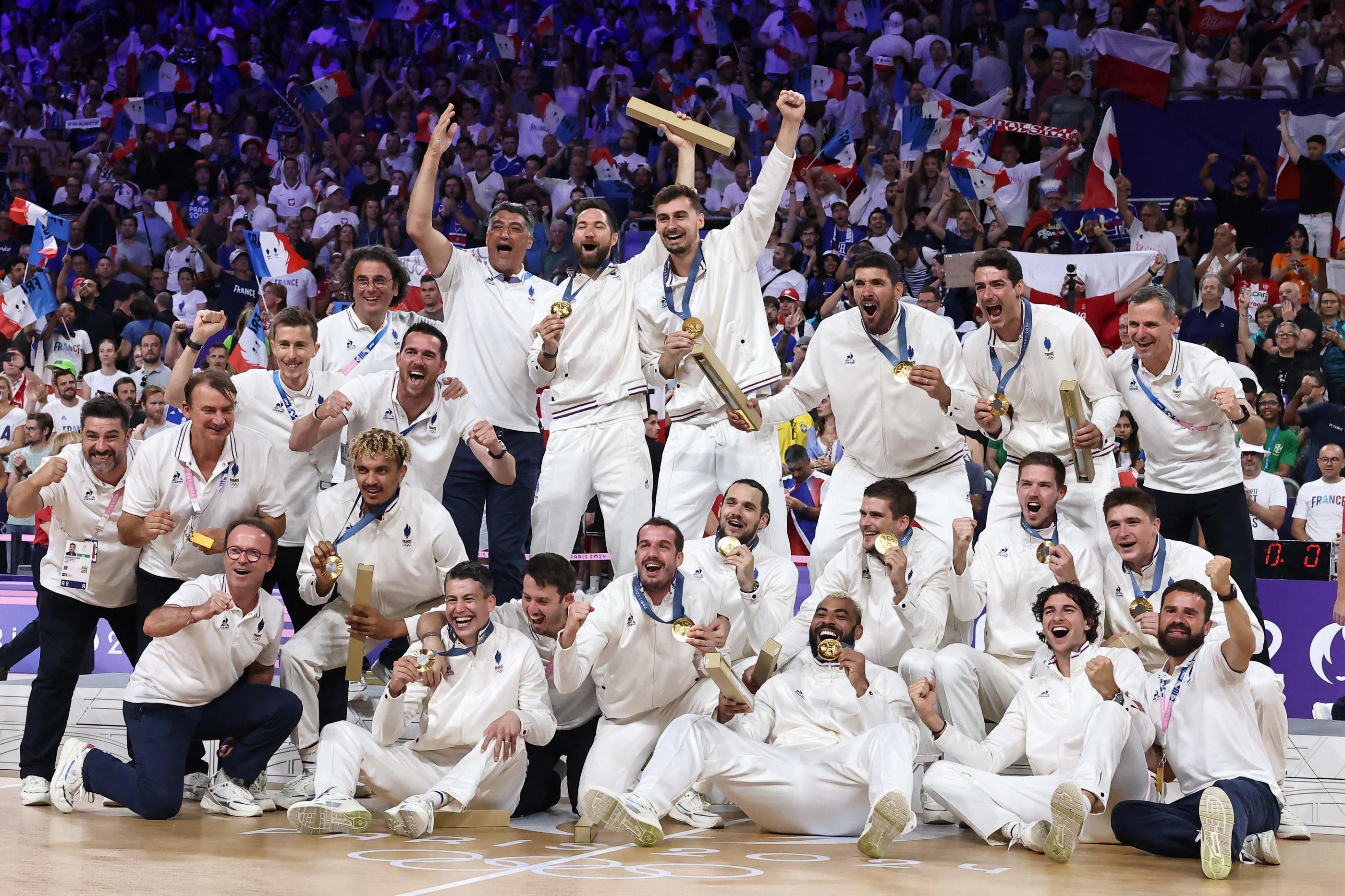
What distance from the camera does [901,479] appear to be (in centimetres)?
842

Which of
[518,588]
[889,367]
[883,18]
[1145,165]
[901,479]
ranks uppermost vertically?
[883,18]

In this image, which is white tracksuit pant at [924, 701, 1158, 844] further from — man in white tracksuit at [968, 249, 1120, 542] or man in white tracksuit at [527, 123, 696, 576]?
man in white tracksuit at [527, 123, 696, 576]

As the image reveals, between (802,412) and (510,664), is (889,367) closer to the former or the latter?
(802,412)

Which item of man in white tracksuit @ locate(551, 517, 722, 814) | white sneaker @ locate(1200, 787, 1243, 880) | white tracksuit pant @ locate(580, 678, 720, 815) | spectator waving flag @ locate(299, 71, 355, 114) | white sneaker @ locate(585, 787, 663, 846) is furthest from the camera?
spectator waving flag @ locate(299, 71, 355, 114)

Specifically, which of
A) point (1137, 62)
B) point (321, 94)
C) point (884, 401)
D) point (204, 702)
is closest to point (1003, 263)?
point (884, 401)

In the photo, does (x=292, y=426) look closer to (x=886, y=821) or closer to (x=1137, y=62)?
(x=886, y=821)

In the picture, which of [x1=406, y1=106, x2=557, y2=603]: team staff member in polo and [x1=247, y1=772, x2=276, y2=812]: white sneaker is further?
[x1=406, y1=106, x2=557, y2=603]: team staff member in polo

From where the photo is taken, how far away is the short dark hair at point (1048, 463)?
312 inches

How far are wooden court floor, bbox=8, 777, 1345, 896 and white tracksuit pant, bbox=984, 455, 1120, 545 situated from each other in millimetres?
1898

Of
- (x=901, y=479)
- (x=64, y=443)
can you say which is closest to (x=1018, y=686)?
(x=901, y=479)

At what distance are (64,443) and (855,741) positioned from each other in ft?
21.2

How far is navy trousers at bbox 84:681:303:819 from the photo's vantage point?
7305 millimetres

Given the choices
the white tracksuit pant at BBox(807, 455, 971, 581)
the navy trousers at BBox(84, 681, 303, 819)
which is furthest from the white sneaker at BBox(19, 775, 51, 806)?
the white tracksuit pant at BBox(807, 455, 971, 581)

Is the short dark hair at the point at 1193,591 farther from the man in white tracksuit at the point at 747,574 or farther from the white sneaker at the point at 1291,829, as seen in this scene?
the man in white tracksuit at the point at 747,574
